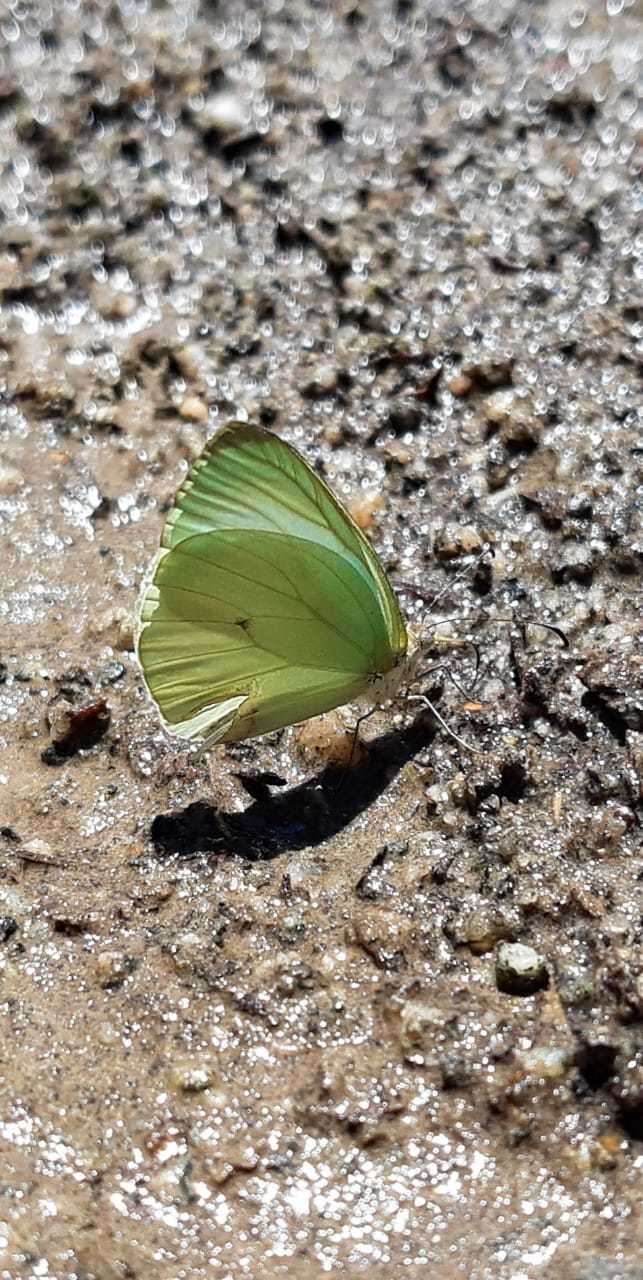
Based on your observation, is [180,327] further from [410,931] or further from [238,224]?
[410,931]

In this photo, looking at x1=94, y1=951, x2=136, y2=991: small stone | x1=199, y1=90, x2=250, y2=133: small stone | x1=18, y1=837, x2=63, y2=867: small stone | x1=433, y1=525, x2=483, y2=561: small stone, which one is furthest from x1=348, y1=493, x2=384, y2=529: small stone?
x1=199, y1=90, x2=250, y2=133: small stone

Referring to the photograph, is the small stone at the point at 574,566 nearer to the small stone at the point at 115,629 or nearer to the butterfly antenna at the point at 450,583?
the butterfly antenna at the point at 450,583

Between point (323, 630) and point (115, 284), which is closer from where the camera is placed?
point (323, 630)

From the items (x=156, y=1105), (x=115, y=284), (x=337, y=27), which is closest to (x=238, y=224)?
(x=115, y=284)

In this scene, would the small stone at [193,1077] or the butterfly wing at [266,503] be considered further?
the butterfly wing at [266,503]

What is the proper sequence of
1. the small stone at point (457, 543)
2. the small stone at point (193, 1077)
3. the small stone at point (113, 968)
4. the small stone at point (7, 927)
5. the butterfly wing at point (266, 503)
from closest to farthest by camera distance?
the small stone at point (193, 1077)
the small stone at point (113, 968)
the small stone at point (7, 927)
the butterfly wing at point (266, 503)
the small stone at point (457, 543)

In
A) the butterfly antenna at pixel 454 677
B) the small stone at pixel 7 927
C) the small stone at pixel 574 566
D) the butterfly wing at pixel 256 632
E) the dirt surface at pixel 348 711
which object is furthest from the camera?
the small stone at pixel 574 566

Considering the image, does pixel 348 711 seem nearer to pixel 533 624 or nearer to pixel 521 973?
pixel 533 624

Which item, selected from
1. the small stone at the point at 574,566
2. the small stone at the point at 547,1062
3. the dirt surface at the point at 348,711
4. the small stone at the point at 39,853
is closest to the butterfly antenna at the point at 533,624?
the dirt surface at the point at 348,711
